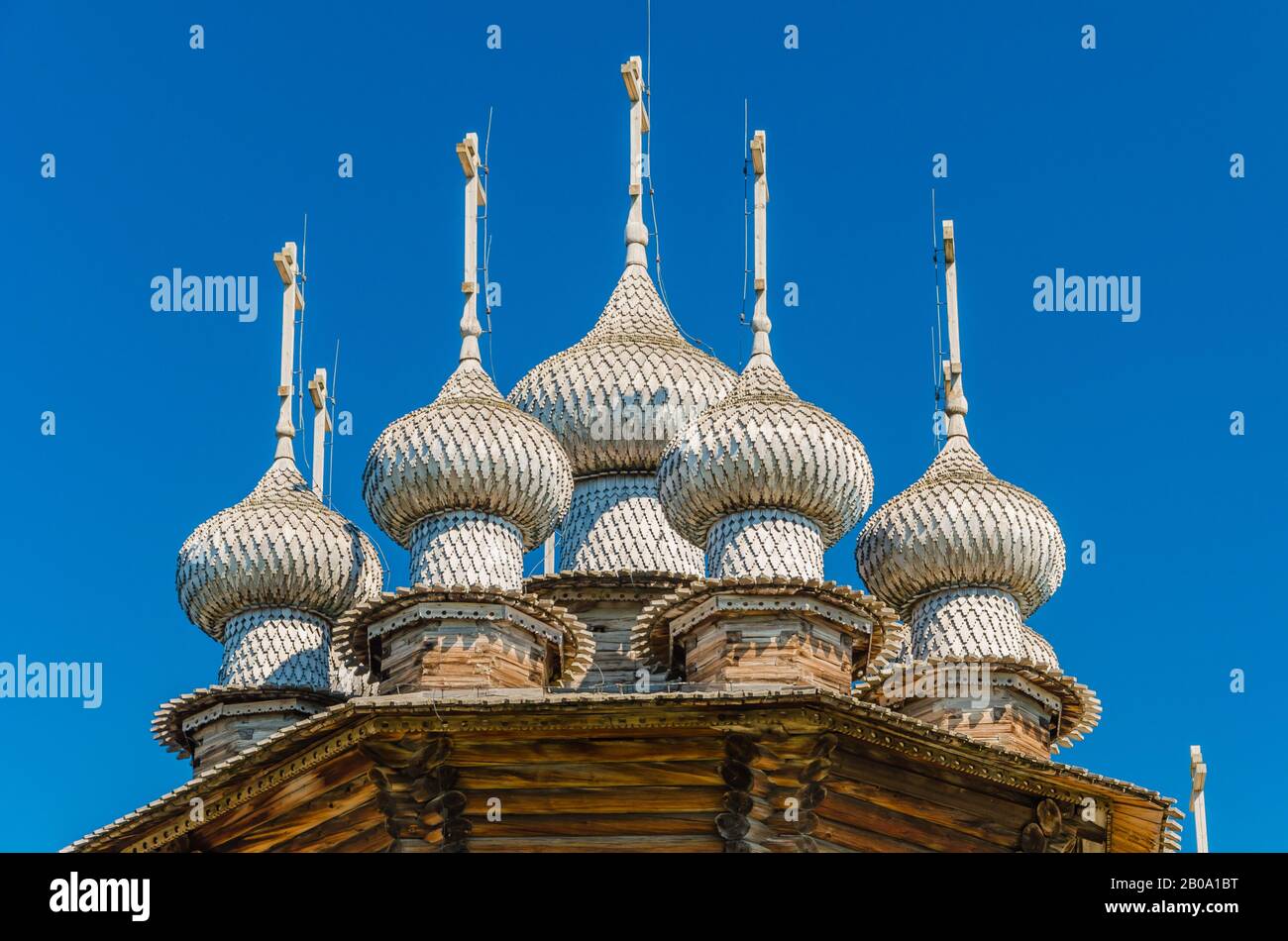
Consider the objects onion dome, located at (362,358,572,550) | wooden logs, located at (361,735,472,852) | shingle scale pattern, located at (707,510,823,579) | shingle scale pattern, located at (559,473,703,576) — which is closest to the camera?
wooden logs, located at (361,735,472,852)

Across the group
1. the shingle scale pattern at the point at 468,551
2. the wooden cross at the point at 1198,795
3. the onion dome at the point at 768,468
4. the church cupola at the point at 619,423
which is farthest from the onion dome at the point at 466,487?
the wooden cross at the point at 1198,795

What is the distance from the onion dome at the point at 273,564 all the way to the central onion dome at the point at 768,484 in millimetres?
2871

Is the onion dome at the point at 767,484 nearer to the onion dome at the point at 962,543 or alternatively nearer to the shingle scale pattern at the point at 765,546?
the shingle scale pattern at the point at 765,546

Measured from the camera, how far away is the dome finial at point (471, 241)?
65.0 ft

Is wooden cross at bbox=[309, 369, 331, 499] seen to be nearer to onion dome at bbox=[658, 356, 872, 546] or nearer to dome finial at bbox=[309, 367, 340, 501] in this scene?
dome finial at bbox=[309, 367, 340, 501]

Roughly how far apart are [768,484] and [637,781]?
118 inches

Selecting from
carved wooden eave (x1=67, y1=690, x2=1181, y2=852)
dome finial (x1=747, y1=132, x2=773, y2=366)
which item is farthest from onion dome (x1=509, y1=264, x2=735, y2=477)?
carved wooden eave (x1=67, y1=690, x2=1181, y2=852)

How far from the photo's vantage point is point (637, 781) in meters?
16.0

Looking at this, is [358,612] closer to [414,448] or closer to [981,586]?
[414,448]

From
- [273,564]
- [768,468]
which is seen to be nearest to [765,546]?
[768,468]

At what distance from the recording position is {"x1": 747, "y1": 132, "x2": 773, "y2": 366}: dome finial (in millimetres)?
19406

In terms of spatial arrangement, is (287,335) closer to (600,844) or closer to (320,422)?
(320,422)

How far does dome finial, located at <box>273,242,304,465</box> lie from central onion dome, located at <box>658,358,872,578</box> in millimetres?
4005
